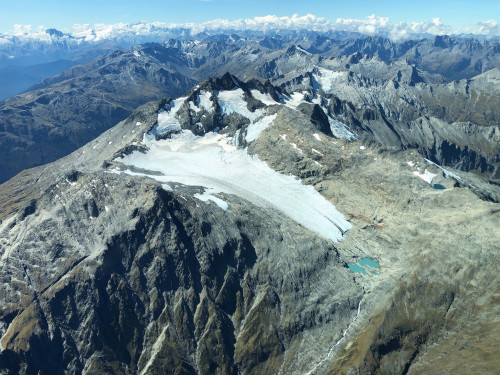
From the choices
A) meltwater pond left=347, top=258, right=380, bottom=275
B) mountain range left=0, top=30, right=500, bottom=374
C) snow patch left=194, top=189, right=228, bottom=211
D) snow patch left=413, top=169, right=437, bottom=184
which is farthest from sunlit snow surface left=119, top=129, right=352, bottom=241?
snow patch left=413, top=169, right=437, bottom=184

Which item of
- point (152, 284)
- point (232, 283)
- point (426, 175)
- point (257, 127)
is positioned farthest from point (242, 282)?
point (257, 127)

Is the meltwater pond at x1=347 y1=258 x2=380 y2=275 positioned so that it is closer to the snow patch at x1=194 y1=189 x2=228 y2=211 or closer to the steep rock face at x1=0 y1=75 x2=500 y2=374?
the steep rock face at x1=0 y1=75 x2=500 y2=374

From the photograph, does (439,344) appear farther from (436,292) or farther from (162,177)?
(162,177)

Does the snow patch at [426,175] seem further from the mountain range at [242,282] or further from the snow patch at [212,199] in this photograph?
the snow patch at [212,199]

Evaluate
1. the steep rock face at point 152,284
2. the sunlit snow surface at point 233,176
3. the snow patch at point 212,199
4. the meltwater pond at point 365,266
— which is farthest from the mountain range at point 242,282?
the sunlit snow surface at point 233,176

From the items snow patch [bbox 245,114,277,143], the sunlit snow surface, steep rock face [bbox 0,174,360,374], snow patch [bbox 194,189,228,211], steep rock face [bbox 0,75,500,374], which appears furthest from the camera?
snow patch [bbox 245,114,277,143]

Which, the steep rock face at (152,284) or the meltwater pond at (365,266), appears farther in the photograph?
the meltwater pond at (365,266)
